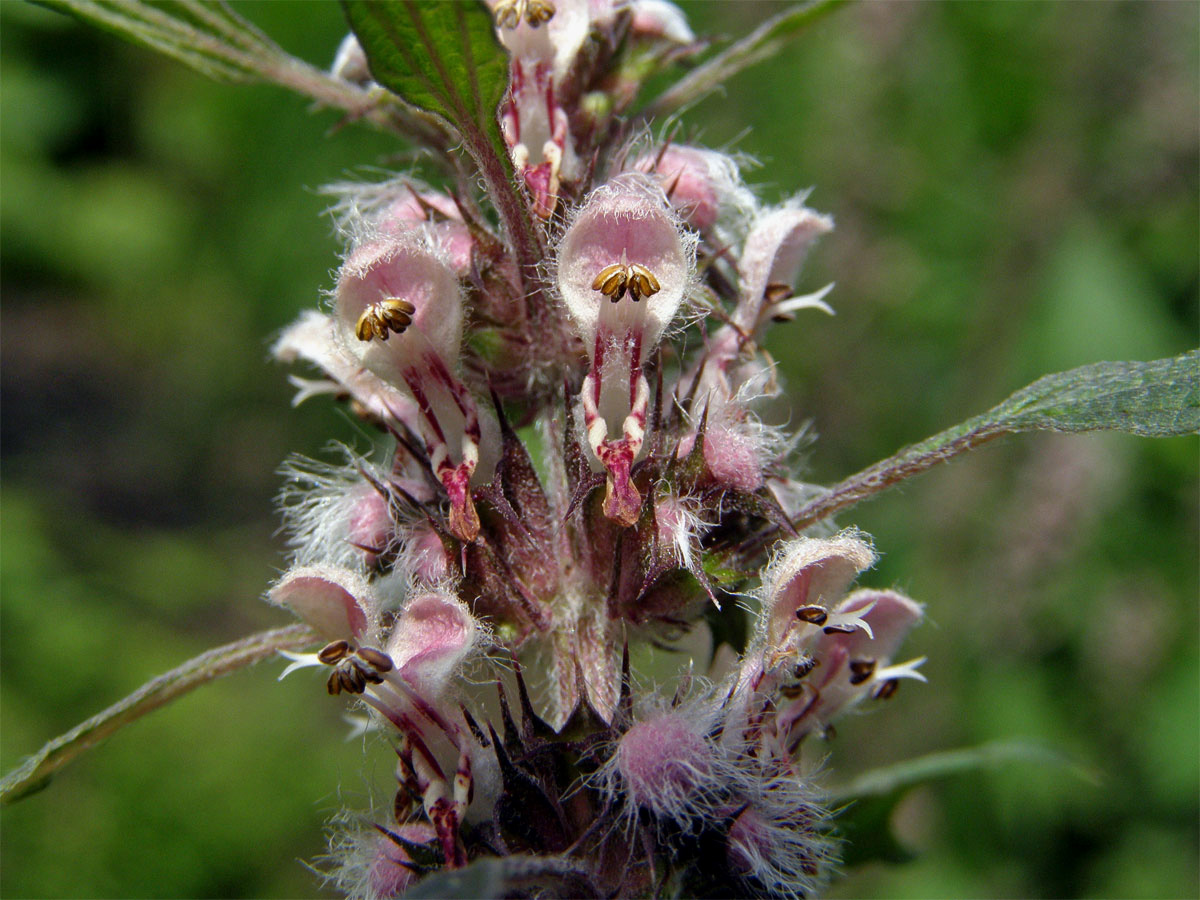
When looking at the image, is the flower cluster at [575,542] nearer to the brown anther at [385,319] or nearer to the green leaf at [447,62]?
the brown anther at [385,319]

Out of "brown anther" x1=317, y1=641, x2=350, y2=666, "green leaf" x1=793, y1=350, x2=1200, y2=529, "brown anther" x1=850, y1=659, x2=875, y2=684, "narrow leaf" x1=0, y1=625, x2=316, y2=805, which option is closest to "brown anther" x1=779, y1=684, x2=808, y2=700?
"brown anther" x1=850, y1=659, x2=875, y2=684

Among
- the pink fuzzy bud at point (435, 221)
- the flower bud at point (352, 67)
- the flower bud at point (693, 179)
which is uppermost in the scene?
the flower bud at point (693, 179)

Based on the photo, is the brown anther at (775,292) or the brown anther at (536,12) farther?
the brown anther at (775,292)

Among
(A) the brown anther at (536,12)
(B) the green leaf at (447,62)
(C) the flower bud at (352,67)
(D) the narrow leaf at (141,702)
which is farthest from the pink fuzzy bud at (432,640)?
(C) the flower bud at (352,67)

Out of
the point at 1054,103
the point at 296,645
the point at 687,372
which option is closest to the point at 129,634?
the point at 296,645

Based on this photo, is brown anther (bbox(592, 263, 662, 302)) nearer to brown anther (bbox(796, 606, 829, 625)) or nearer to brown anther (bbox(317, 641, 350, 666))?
brown anther (bbox(796, 606, 829, 625))

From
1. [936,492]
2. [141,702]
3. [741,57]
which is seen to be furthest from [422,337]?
[936,492]
